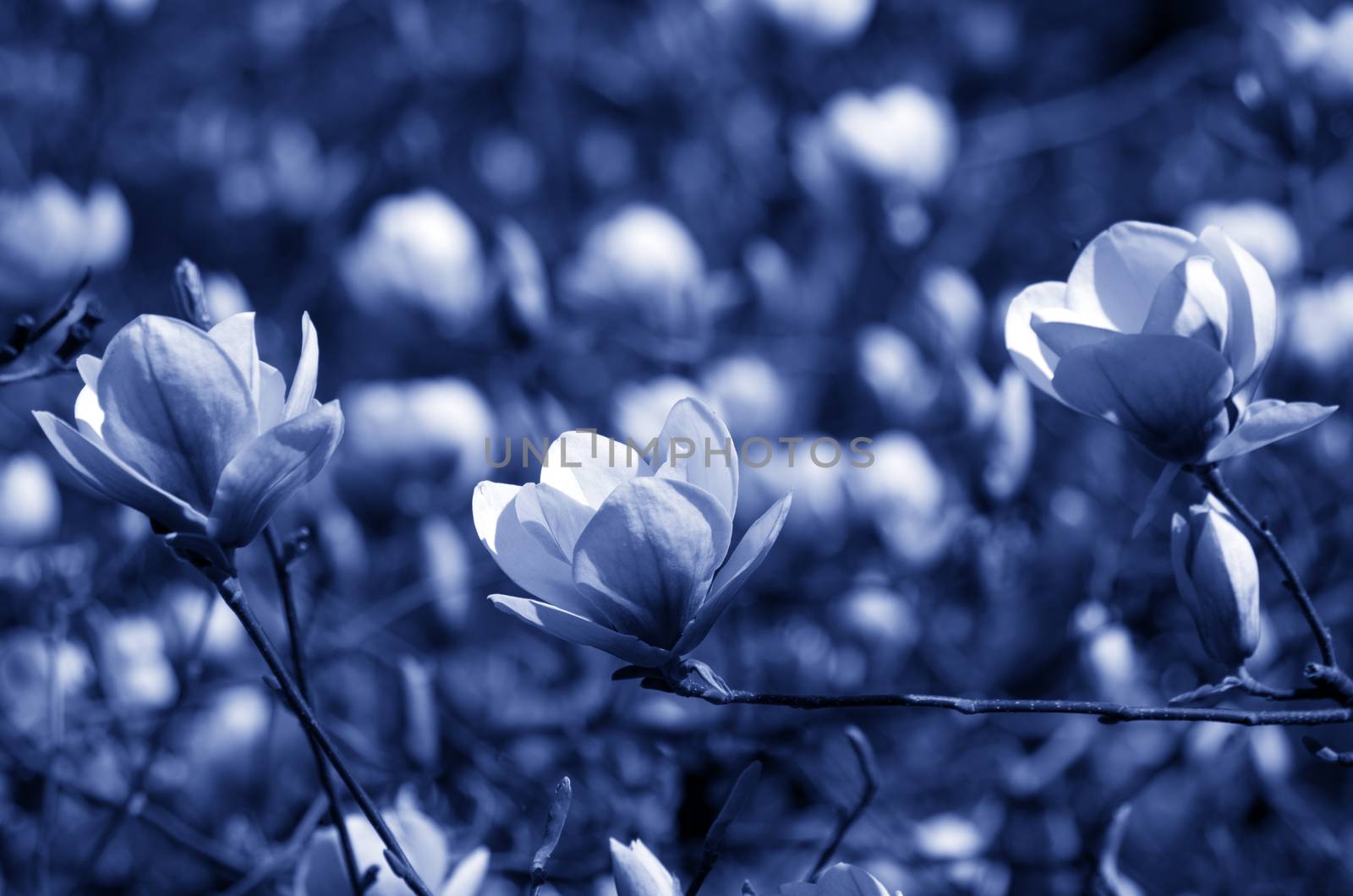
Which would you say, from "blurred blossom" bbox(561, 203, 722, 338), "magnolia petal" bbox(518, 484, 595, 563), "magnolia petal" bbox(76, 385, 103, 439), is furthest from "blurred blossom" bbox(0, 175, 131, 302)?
"magnolia petal" bbox(518, 484, 595, 563)

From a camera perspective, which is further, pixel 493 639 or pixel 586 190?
pixel 586 190

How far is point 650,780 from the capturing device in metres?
0.80

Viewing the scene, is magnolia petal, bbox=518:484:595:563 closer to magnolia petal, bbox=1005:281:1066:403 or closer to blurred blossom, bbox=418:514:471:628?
magnolia petal, bbox=1005:281:1066:403

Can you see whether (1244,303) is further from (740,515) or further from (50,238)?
(50,238)

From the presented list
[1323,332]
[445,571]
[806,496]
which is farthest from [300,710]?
[1323,332]

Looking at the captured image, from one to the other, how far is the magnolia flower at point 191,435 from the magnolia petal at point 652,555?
0.09m

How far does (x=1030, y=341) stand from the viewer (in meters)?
0.43

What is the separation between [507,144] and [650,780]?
868 mm

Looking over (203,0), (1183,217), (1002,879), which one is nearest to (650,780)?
(1002,879)

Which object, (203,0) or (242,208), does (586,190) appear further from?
(203,0)

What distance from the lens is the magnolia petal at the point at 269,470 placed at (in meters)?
0.36

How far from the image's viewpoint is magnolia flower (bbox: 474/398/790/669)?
0.36 metres

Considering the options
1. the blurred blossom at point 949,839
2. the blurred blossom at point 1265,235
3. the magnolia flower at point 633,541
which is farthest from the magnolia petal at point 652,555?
the blurred blossom at point 1265,235

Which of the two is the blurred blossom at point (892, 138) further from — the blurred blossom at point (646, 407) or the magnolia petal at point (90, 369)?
the magnolia petal at point (90, 369)
